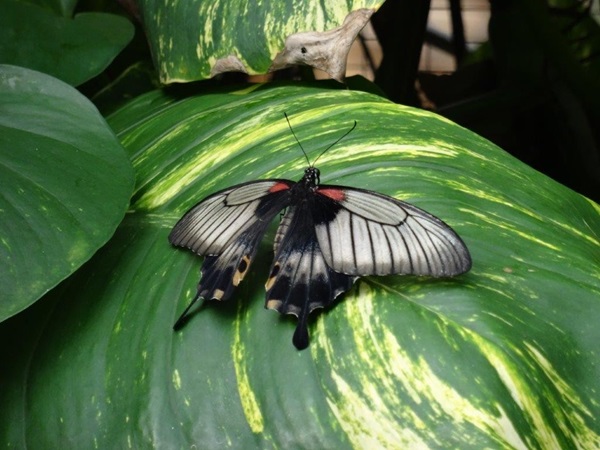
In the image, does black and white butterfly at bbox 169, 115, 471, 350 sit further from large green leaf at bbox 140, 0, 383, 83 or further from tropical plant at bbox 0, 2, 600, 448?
large green leaf at bbox 140, 0, 383, 83

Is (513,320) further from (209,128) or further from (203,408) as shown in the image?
(209,128)

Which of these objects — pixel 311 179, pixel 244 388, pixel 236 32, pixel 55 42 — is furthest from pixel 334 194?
pixel 55 42

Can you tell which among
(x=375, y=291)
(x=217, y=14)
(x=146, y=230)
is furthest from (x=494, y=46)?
(x=375, y=291)

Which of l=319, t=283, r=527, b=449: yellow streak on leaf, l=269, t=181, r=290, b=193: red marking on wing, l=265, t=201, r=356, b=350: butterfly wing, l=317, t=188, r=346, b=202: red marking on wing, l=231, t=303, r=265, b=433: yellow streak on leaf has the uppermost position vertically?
l=317, t=188, r=346, b=202: red marking on wing

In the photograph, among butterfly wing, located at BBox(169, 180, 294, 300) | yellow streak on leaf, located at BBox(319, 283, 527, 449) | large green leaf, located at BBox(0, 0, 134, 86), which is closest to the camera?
yellow streak on leaf, located at BBox(319, 283, 527, 449)

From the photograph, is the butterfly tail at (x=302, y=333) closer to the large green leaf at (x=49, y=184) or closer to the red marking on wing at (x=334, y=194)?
the red marking on wing at (x=334, y=194)

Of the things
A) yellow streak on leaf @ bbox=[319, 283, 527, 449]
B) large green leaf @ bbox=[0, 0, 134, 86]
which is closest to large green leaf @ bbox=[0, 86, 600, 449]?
yellow streak on leaf @ bbox=[319, 283, 527, 449]

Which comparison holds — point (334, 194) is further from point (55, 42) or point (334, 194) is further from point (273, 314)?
point (55, 42)

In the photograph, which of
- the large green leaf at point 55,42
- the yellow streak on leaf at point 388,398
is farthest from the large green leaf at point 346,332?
the large green leaf at point 55,42
